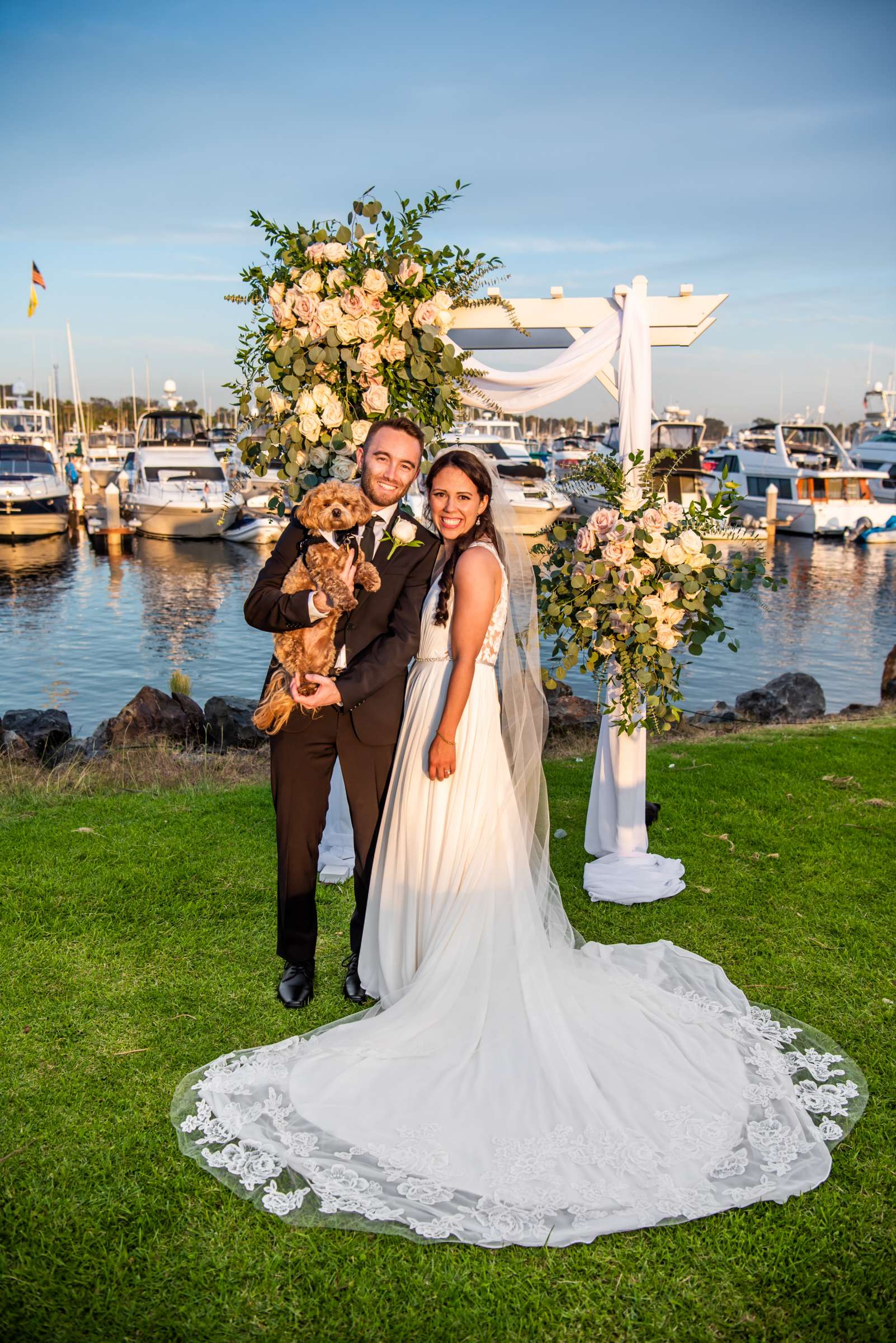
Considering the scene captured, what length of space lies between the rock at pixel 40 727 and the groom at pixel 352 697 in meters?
7.11

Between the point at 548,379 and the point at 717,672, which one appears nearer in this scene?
the point at 548,379

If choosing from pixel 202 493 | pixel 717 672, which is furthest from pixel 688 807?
pixel 202 493

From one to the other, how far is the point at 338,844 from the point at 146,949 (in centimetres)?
144

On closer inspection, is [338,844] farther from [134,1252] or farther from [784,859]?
[134,1252]

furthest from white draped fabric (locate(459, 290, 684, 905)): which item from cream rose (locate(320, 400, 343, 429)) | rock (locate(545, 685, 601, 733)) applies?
rock (locate(545, 685, 601, 733))

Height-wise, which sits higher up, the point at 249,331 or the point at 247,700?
the point at 249,331

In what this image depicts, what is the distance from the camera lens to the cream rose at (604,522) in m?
5.18

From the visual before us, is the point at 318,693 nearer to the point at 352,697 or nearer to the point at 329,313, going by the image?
the point at 352,697

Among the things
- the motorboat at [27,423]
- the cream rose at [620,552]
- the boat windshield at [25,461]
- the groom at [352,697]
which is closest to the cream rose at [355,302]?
the groom at [352,697]

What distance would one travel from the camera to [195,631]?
65.4 ft

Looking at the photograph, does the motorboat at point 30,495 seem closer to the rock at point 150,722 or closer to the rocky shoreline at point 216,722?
the rocky shoreline at point 216,722

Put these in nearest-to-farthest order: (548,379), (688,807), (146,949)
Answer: (146,949)
(548,379)
(688,807)

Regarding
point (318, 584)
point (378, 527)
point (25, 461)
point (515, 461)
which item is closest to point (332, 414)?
point (378, 527)

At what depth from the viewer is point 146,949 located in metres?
4.71
